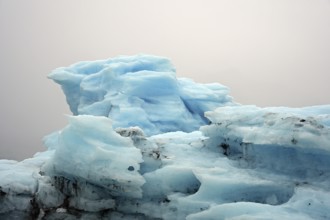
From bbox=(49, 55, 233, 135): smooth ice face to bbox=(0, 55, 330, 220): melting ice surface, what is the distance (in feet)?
12.0

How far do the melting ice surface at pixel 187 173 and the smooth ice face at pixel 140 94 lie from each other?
144 inches

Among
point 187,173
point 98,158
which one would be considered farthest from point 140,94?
point 187,173

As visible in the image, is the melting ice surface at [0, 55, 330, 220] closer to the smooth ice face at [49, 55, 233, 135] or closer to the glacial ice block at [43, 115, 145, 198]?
the glacial ice block at [43, 115, 145, 198]

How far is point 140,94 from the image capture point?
345 inches

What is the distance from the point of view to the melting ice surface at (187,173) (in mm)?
3430

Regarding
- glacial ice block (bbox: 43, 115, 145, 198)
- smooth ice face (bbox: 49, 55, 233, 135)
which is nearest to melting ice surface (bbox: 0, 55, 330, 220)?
glacial ice block (bbox: 43, 115, 145, 198)

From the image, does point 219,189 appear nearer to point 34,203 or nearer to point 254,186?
point 254,186

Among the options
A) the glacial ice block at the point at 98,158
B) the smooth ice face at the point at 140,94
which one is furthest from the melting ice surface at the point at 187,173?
the smooth ice face at the point at 140,94

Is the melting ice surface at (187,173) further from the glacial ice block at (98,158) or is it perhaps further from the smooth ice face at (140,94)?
the smooth ice face at (140,94)

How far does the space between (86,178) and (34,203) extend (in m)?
0.73

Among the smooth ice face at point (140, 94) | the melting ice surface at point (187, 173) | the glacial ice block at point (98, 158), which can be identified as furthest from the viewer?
the smooth ice face at point (140, 94)

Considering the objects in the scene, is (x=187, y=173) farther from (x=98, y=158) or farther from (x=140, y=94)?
(x=140, y=94)

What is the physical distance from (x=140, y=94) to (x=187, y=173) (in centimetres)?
512

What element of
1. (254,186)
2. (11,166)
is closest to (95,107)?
(11,166)
